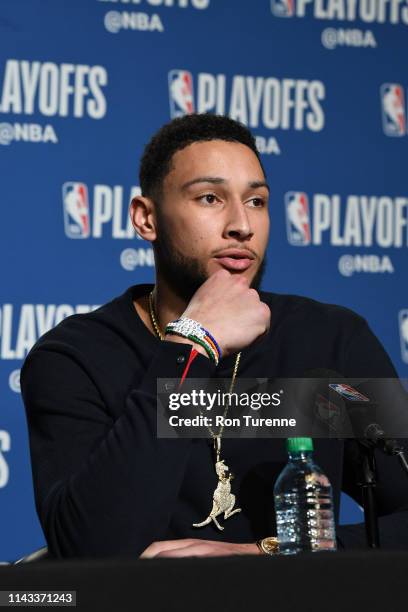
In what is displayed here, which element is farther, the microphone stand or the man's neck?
the man's neck

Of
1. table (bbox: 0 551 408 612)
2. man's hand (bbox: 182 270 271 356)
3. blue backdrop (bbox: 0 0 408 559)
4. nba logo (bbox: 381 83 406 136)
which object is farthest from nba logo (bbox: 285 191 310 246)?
table (bbox: 0 551 408 612)

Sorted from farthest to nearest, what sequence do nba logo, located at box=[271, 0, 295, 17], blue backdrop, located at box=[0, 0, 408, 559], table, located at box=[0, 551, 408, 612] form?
nba logo, located at box=[271, 0, 295, 17] → blue backdrop, located at box=[0, 0, 408, 559] → table, located at box=[0, 551, 408, 612]

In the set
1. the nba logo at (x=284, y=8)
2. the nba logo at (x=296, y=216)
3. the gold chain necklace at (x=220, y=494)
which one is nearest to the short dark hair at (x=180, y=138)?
the gold chain necklace at (x=220, y=494)

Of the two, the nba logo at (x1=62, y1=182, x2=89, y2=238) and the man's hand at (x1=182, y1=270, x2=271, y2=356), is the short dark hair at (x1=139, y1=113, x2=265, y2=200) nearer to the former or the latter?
the man's hand at (x1=182, y1=270, x2=271, y2=356)

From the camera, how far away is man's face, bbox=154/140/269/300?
73.9 inches

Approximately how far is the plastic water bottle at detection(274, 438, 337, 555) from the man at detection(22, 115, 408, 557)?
2.0 inches

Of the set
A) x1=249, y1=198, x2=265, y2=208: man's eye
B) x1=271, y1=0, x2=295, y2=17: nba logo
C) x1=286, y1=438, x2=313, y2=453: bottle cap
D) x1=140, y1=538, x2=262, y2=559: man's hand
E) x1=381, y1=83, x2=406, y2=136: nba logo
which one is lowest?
x1=140, y1=538, x2=262, y2=559: man's hand

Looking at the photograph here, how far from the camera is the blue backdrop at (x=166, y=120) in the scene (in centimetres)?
294

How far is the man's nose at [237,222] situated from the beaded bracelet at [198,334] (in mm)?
267

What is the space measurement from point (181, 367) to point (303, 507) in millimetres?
310

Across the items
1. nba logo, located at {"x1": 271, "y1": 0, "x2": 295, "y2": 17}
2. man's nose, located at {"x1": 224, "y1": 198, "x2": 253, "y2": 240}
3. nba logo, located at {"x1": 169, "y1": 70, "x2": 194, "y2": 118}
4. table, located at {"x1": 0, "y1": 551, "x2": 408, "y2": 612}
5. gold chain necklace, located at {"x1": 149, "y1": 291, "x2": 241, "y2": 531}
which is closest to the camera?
table, located at {"x1": 0, "y1": 551, "x2": 408, "y2": 612}

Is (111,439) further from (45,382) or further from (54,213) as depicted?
(54,213)

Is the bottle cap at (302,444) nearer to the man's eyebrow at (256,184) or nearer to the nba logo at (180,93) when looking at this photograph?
the man's eyebrow at (256,184)

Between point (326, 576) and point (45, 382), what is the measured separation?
1130 millimetres
